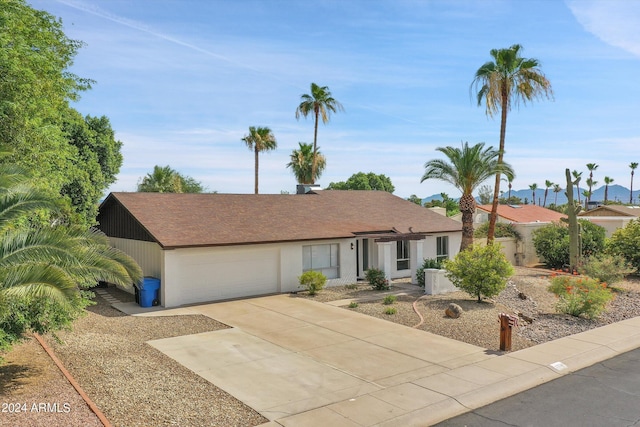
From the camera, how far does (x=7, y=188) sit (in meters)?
9.35

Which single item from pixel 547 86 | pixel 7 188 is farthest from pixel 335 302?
pixel 547 86

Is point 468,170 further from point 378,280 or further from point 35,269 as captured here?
point 35,269

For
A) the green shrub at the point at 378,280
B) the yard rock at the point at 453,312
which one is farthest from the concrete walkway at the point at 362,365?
the green shrub at the point at 378,280

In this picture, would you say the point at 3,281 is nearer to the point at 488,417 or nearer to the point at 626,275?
the point at 488,417

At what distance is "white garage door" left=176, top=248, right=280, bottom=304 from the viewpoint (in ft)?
62.4

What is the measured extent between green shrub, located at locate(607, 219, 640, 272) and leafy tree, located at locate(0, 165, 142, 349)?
83.4 feet

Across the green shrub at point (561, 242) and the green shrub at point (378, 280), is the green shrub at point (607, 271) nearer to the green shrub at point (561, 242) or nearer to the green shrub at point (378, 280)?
the green shrub at point (561, 242)

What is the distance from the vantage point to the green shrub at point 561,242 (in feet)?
96.6

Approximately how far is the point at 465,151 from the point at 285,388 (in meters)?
16.5

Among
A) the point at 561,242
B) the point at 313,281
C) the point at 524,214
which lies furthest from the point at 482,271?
the point at 524,214

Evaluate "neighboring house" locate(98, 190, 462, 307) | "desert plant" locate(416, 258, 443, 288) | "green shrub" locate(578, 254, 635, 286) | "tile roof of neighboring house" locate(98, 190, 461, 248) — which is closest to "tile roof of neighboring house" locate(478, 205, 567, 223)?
"tile roof of neighboring house" locate(98, 190, 461, 248)

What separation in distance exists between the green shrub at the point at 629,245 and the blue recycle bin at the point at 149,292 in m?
22.9

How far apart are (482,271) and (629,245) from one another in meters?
12.9

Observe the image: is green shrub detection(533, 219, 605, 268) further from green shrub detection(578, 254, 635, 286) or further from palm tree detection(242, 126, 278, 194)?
palm tree detection(242, 126, 278, 194)
